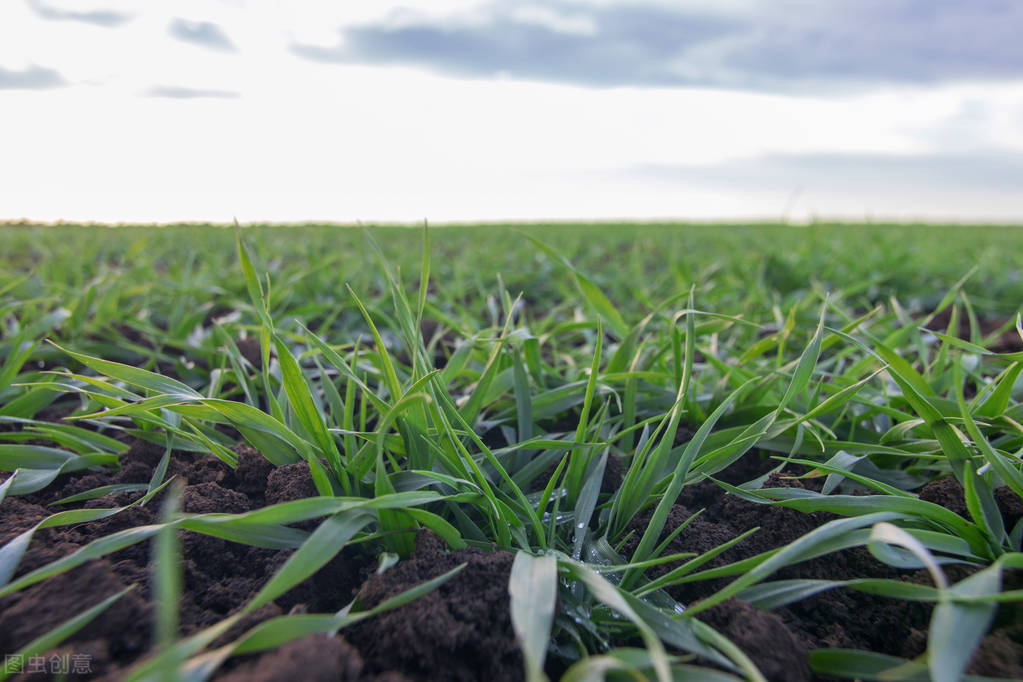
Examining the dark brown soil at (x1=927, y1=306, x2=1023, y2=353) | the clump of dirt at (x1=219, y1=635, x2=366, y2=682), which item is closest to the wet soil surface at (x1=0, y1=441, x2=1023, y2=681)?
the clump of dirt at (x1=219, y1=635, x2=366, y2=682)

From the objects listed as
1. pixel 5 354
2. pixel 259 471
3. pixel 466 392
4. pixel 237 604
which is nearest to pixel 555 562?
pixel 237 604

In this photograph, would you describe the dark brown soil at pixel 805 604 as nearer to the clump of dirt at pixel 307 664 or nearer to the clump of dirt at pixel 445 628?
the clump of dirt at pixel 445 628

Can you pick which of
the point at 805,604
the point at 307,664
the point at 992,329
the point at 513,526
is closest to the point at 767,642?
the point at 805,604

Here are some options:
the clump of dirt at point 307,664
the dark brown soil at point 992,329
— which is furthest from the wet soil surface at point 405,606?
the dark brown soil at point 992,329

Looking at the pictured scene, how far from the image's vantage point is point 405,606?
65cm

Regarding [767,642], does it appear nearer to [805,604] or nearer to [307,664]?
[805,604]

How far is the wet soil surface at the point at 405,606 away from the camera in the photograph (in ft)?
2.02

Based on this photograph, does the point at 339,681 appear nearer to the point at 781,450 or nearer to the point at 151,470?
the point at 151,470

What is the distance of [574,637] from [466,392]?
0.68 metres

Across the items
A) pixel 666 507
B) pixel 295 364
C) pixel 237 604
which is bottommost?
pixel 237 604

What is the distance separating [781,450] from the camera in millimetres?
1090

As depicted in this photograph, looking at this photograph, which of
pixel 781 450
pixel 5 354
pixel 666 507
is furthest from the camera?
pixel 5 354

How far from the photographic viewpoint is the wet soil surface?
617mm

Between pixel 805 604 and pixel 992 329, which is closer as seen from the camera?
pixel 805 604
